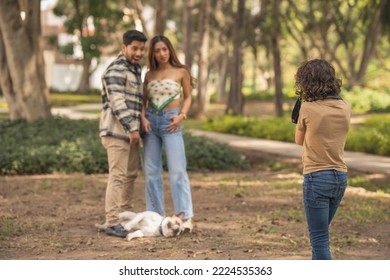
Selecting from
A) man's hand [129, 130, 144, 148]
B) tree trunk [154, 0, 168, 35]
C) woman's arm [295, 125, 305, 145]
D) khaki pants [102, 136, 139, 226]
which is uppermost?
tree trunk [154, 0, 168, 35]

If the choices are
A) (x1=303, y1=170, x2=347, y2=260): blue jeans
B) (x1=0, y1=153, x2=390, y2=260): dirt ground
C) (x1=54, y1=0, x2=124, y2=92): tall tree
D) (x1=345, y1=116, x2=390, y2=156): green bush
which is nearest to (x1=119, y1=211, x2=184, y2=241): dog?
(x1=0, y1=153, x2=390, y2=260): dirt ground

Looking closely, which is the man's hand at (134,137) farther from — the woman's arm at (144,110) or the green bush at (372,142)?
the green bush at (372,142)

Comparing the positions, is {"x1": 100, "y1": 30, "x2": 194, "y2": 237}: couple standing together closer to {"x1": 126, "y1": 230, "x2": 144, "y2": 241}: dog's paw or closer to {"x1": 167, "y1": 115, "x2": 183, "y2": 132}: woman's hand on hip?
{"x1": 167, "y1": 115, "x2": 183, "y2": 132}: woman's hand on hip

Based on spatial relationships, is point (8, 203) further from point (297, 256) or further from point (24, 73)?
point (24, 73)

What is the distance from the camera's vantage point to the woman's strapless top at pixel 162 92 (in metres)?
8.51

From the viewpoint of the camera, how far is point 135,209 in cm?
1046

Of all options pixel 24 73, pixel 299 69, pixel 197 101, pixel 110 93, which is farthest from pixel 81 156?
pixel 197 101

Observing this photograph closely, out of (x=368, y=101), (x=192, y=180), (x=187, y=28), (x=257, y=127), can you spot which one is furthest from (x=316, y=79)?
(x=368, y=101)

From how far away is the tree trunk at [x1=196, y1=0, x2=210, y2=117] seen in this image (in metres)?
28.2

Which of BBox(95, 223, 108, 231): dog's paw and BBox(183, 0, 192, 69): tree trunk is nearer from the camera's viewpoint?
BBox(95, 223, 108, 231): dog's paw

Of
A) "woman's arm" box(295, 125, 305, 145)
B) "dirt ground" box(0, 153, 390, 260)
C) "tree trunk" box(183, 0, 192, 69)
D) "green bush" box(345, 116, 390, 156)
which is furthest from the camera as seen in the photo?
"tree trunk" box(183, 0, 192, 69)

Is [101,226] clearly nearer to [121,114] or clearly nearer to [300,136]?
[121,114]

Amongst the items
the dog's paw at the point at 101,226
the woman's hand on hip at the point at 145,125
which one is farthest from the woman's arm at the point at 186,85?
the dog's paw at the point at 101,226

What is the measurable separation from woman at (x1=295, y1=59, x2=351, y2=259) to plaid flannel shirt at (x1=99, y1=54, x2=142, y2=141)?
263cm
